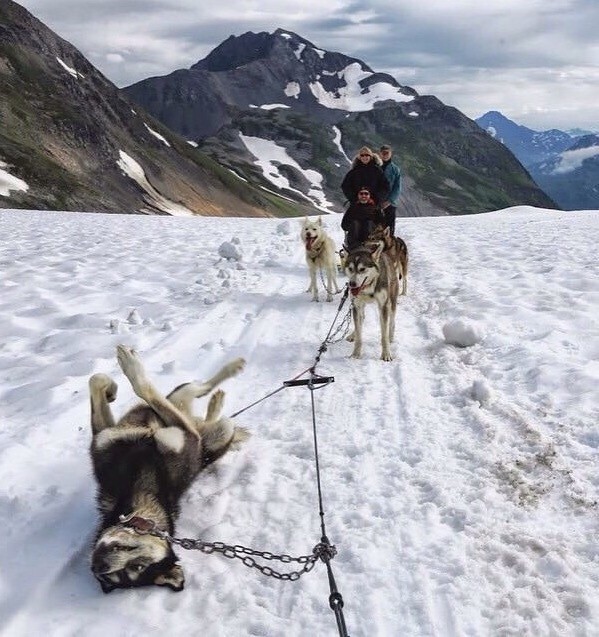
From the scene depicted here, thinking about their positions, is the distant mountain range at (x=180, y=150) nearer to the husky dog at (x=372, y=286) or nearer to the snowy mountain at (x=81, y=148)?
the snowy mountain at (x=81, y=148)

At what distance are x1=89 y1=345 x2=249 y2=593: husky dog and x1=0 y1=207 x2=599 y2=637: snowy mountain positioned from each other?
0.20m

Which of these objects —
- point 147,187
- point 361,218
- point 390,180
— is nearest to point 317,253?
point 361,218

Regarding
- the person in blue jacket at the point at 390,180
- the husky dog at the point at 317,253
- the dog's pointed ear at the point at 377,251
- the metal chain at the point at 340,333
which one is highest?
the person in blue jacket at the point at 390,180

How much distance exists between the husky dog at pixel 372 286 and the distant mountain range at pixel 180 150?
158ft

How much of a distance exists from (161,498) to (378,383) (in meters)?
3.48

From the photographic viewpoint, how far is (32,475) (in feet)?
15.6

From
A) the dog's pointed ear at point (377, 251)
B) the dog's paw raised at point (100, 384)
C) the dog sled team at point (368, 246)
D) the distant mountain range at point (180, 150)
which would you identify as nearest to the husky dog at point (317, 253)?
the dog sled team at point (368, 246)

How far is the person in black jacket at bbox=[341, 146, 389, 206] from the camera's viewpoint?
33.8 feet

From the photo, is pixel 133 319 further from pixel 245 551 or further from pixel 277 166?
pixel 277 166

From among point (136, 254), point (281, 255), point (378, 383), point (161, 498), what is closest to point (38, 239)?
point (136, 254)

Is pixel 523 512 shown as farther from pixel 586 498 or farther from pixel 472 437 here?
pixel 472 437

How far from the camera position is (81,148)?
75.6 m

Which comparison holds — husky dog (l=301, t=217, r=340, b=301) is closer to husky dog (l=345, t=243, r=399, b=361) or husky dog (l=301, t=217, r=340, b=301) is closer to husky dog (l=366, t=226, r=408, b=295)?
husky dog (l=366, t=226, r=408, b=295)

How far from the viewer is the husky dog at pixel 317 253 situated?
11.2 metres
